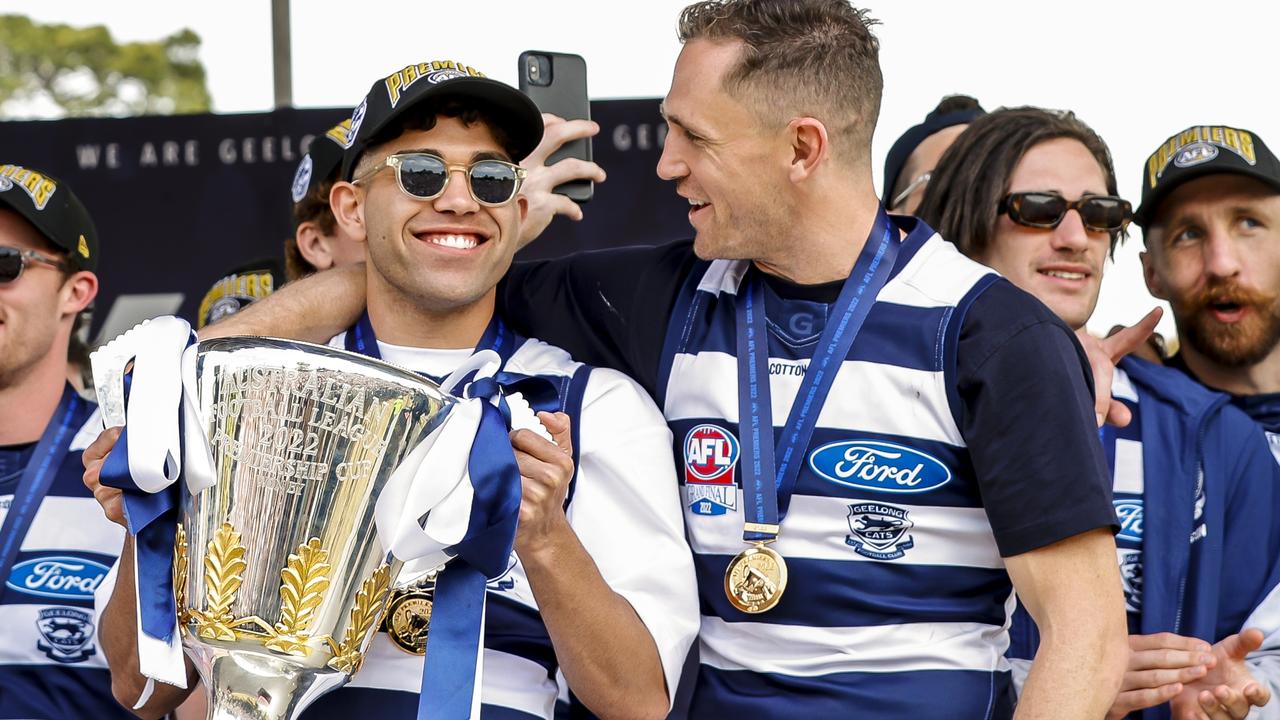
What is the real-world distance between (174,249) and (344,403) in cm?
316

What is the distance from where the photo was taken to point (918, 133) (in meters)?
4.25

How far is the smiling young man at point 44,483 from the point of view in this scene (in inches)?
114

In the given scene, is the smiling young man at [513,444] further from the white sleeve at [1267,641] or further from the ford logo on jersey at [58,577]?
the white sleeve at [1267,641]

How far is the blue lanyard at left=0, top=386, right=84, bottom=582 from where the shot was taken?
291 cm

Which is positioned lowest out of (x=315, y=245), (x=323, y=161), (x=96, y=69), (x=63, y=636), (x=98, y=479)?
(x=63, y=636)

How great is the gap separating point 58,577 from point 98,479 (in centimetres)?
90

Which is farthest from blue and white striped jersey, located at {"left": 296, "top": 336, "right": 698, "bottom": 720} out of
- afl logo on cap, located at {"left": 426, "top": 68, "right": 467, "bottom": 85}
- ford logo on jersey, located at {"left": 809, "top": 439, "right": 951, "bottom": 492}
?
afl logo on cap, located at {"left": 426, "top": 68, "right": 467, "bottom": 85}

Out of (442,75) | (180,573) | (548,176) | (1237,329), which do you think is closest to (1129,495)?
(1237,329)

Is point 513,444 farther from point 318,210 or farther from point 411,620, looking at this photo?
point 318,210

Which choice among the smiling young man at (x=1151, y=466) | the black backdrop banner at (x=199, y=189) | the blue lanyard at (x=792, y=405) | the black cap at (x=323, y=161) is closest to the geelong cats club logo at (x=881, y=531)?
the blue lanyard at (x=792, y=405)

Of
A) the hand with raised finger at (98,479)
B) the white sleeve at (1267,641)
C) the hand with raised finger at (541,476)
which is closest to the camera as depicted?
the hand with raised finger at (541,476)

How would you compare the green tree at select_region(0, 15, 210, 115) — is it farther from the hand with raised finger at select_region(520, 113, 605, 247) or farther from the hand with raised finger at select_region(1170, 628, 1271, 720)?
the hand with raised finger at select_region(1170, 628, 1271, 720)

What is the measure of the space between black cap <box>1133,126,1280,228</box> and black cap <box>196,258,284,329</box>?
239 cm

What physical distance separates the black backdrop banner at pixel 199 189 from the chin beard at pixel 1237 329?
6.07ft
